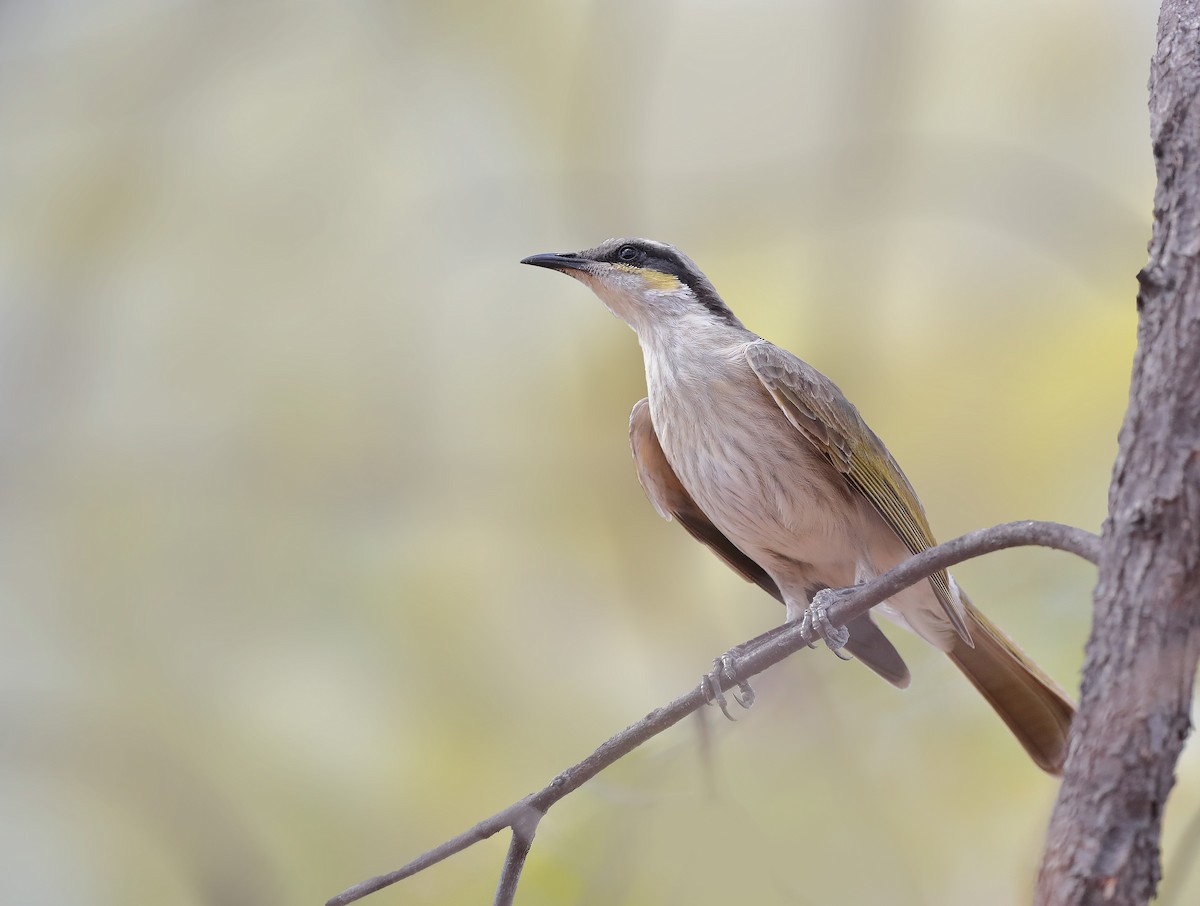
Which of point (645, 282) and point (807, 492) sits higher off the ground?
point (645, 282)

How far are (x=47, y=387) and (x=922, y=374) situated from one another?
2.89 meters

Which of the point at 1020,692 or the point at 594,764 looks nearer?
the point at 594,764

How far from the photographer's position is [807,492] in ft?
9.26

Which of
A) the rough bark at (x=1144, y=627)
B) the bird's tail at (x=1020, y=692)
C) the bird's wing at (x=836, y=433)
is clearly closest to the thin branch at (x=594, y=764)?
the rough bark at (x=1144, y=627)

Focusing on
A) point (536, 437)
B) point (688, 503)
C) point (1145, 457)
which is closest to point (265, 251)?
point (536, 437)

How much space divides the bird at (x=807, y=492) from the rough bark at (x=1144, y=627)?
1.36 metres

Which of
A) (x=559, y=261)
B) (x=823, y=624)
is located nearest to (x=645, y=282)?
(x=559, y=261)

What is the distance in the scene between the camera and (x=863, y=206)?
361 centimetres

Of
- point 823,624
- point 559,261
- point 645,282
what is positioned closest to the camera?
point 823,624

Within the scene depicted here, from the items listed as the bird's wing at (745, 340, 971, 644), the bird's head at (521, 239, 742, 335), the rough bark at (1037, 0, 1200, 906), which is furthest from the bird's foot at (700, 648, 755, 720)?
the rough bark at (1037, 0, 1200, 906)

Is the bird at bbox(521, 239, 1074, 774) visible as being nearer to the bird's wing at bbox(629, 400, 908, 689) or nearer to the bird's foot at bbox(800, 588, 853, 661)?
the bird's wing at bbox(629, 400, 908, 689)

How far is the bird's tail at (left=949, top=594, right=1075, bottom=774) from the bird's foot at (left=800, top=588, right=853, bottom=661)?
35 cm

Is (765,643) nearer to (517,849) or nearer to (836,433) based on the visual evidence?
(836,433)

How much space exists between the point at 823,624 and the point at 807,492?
0.58m
